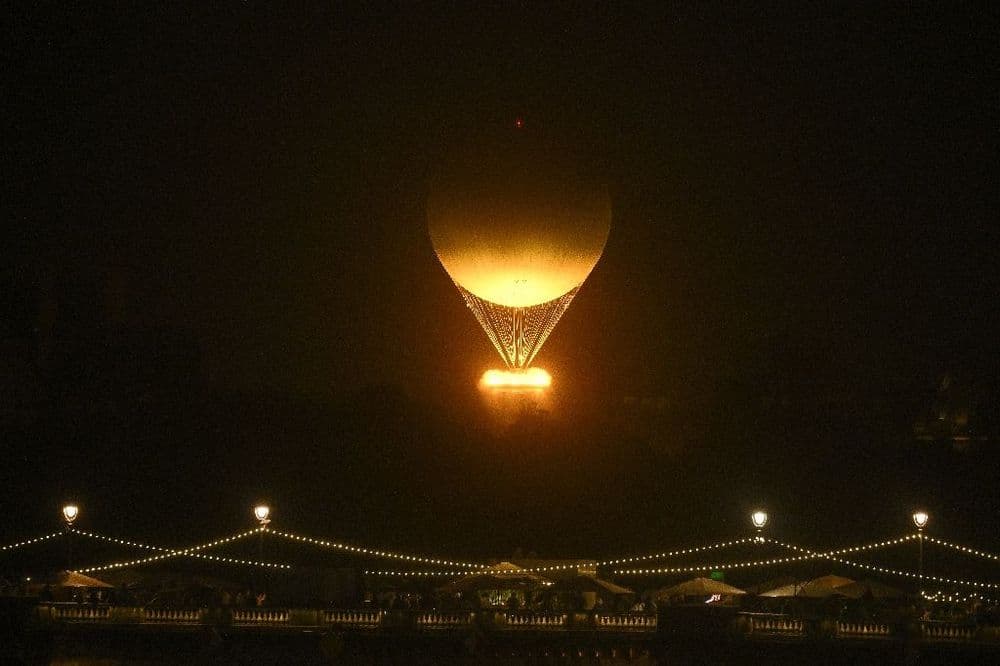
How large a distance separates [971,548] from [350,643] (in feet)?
50.4

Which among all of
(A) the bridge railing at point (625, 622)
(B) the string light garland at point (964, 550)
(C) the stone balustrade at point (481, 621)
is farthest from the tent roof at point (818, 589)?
(A) the bridge railing at point (625, 622)

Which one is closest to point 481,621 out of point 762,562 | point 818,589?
point 818,589

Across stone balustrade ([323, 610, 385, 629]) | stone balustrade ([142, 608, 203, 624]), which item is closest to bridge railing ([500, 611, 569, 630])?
stone balustrade ([323, 610, 385, 629])

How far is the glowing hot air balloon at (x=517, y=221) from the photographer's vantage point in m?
31.4

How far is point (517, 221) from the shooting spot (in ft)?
103

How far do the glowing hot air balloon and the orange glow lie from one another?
417cm

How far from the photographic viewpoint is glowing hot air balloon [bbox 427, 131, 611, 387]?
3139 cm

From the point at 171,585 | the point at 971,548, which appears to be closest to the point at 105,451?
the point at 171,585

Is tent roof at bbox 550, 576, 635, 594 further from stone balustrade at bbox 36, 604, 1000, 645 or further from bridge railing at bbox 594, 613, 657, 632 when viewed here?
bridge railing at bbox 594, 613, 657, 632

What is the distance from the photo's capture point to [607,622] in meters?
30.7

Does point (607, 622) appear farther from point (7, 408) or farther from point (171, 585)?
point (7, 408)

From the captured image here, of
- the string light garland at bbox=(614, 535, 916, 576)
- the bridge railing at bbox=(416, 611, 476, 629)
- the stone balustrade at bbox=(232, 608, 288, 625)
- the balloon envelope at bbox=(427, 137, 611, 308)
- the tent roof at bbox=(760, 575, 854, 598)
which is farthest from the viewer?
the string light garland at bbox=(614, 535, 916, 576)

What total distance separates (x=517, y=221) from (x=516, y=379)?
21.2ft

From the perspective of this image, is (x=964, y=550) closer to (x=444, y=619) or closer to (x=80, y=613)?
(x=444, y=619)
